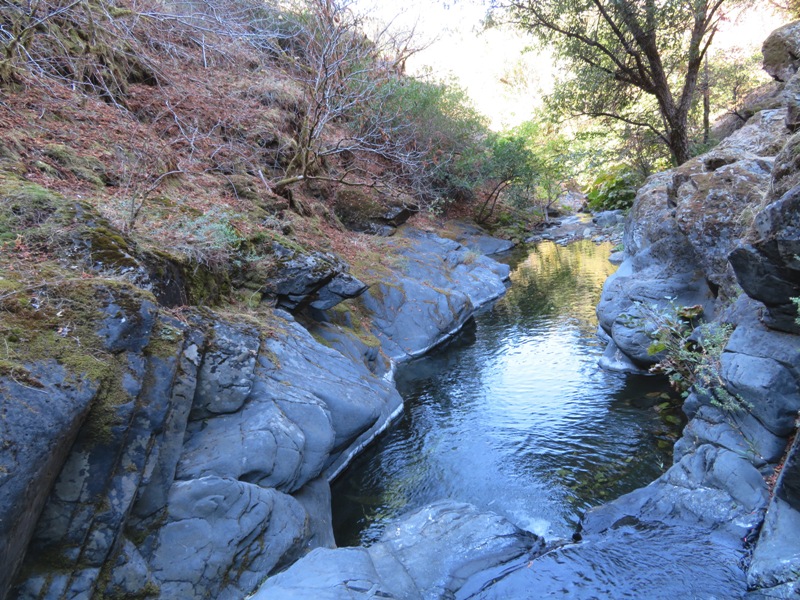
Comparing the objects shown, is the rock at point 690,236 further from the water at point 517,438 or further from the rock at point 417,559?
the rock at point 417,559

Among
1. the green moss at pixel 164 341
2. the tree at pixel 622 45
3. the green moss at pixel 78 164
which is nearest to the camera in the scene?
the green moss at pixel 164 341

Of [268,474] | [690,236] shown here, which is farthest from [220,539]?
[690,236]

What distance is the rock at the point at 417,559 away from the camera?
387 centimetres

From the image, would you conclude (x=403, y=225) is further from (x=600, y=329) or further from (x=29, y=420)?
(x=29, y=420)

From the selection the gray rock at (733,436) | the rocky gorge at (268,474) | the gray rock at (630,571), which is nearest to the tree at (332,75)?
the rocky gorge at (268,474)

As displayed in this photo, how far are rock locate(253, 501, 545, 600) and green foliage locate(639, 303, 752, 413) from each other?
2.69m

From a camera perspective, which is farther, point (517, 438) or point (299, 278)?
point (299, 278)

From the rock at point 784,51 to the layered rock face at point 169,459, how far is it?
13.1 m

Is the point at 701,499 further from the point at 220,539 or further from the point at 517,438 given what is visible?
the point at 220,539

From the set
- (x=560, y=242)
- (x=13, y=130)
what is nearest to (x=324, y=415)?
(x=13, y=130)

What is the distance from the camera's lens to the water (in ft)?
20.7

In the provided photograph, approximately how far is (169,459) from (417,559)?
2639mm

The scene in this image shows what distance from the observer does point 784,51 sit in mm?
11820

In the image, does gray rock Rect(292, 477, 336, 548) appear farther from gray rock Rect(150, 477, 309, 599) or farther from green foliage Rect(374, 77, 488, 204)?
green foliage Rect(374, 77, 488, 204)
